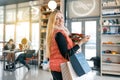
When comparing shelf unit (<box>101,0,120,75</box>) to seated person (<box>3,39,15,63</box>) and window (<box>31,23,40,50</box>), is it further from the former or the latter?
seated person (<box>3,39,15,63</box>)

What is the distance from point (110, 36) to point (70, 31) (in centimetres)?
180

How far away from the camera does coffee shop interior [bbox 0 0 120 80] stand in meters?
5.70

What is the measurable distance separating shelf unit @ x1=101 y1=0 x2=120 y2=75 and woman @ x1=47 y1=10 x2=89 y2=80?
4.14 m

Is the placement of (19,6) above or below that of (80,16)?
above

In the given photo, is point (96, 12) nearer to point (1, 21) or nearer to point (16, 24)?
point (16, 24)

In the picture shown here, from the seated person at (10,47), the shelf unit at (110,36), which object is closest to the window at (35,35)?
the seated person at (10,47)

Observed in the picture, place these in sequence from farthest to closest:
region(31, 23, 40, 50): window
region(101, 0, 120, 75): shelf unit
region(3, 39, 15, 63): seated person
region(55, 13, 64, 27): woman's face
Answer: region(31, 23, 40, 50): window, region(3, 39, 15, 63): seated person, region(101, 0, 120, 75): shelf unit, region(55, 13, 64, 27): woman's face

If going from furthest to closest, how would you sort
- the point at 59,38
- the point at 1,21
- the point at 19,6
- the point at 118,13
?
the point at 1,21 < the point at 19,6 < the point at 118,13 < the point at 59,38

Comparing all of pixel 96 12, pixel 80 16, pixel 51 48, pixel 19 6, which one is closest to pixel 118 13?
pixel 96 12

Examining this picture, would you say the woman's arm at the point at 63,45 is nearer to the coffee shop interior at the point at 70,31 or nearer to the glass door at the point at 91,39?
the coffee shop interior at the point at 70,31

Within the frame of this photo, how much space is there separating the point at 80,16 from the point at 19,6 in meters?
4.03

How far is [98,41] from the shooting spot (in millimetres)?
6406

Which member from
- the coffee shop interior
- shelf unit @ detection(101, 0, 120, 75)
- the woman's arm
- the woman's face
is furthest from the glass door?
the woman's arm

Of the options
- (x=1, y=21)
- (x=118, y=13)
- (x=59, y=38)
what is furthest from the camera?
(x=1, y=21)
